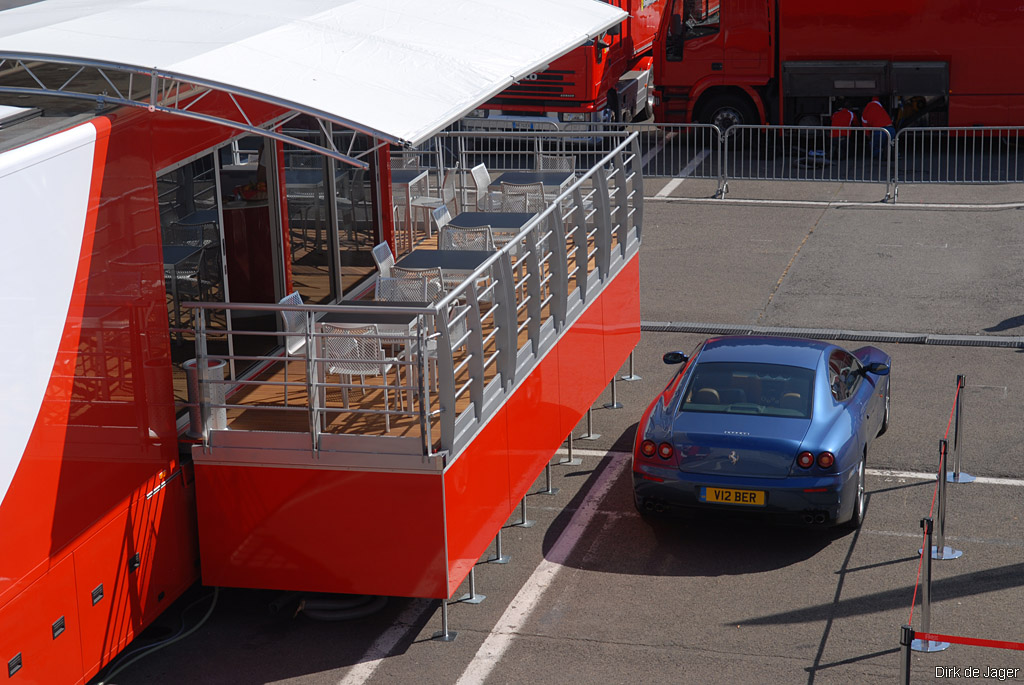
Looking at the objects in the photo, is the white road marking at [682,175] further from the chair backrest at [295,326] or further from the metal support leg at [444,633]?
the metal support leg at [444,633]

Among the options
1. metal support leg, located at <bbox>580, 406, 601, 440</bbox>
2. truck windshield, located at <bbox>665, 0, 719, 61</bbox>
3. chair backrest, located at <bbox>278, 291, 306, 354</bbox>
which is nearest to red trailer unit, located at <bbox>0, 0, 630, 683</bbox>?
chair backrest, located at <bbox>278, 291, 306, 354</bbox>

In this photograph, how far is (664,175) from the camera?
77.7 feet

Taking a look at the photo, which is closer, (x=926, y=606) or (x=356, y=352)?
(x=926, y=606)

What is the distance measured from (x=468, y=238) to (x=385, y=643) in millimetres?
4247

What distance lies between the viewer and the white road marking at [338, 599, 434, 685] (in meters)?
7.89

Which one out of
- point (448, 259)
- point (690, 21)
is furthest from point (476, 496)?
point (690, 21)

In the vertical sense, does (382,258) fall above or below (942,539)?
above

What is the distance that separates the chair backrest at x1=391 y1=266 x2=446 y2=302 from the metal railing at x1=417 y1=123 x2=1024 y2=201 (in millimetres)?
11569

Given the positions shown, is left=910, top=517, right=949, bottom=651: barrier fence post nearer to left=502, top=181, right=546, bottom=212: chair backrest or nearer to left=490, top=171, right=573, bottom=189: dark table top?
left=502, top=181, right=546, bottom=212: chair backrest

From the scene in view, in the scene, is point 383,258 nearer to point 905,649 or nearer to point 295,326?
point 295,326

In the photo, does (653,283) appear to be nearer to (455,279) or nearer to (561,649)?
(455,279)

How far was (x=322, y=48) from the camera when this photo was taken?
842cm

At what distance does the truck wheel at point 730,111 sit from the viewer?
82.6ft

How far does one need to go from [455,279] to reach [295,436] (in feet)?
10.8
